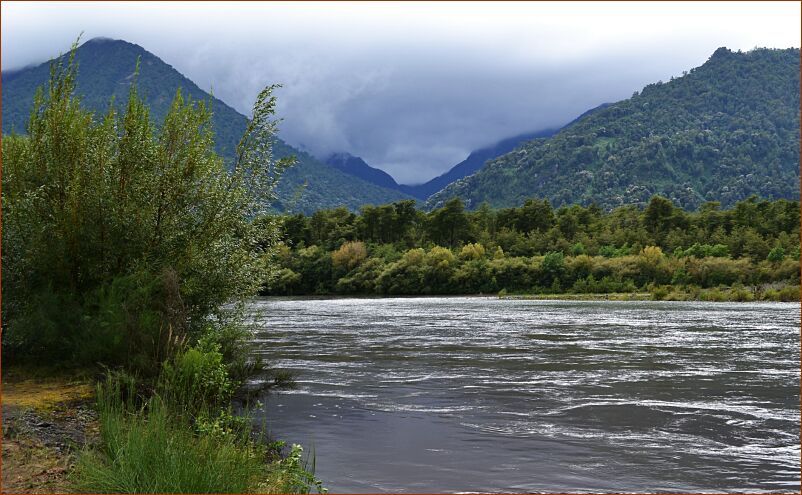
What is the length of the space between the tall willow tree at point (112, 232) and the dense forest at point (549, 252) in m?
73.5

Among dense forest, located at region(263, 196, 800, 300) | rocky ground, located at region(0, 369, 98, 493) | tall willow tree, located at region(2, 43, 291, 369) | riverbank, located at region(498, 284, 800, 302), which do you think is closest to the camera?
rocky ground, located at region(0, 369, 98, 493)

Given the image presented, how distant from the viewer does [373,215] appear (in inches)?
5886

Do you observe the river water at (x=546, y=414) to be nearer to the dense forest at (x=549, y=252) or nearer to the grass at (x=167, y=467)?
the grass at (x=167, y=467)

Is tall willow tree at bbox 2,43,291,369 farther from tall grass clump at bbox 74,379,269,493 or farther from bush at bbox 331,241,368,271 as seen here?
bush at bbox 331,241,368,271

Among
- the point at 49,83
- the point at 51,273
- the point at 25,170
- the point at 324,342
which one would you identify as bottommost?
the point at 324,342

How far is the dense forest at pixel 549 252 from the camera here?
96.8m

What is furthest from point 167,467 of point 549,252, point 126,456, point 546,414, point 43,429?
point 549,252

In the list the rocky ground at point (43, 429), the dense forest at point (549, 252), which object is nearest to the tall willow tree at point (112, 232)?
the rocky ground at point (43, 429)

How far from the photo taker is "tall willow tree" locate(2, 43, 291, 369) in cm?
1628

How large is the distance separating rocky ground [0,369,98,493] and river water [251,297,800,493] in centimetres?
392

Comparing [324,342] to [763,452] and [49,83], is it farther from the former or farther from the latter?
[763,452]

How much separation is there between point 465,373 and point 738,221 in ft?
360

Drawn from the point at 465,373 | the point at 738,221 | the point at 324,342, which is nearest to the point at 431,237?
the point at 738,221

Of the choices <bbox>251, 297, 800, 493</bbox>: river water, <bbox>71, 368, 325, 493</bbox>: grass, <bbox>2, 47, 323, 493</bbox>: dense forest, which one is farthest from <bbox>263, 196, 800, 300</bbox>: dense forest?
<bbox>71, 368, 325, 493</bbox>: grass
